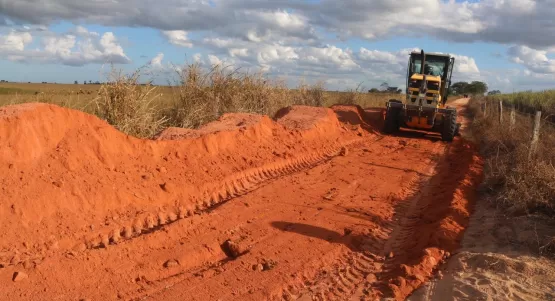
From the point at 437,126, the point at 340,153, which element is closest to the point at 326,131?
the point at 340,153

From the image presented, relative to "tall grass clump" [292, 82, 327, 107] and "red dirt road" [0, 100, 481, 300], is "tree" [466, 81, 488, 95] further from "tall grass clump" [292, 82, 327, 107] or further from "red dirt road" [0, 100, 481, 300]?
"red dirt road" [0, 100, 481, 300]

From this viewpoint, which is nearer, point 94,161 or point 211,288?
point 211,288

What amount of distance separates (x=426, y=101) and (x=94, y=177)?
43.1 ft

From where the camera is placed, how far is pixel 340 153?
13.8 meters

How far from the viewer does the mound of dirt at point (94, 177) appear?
6375mm

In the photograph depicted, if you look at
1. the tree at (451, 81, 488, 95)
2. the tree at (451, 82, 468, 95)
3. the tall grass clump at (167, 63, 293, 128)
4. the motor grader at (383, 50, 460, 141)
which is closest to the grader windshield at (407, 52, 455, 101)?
the motor grader at (383, 50, 460, 141)

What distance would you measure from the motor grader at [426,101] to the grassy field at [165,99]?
4828mm

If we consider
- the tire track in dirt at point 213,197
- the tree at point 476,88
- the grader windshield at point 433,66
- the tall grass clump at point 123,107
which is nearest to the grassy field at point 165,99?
the tall grass clump at point 123,107

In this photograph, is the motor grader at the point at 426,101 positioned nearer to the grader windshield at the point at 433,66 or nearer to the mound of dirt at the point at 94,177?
the grader windshield at the point at 433,66

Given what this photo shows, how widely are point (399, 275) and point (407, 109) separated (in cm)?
1278

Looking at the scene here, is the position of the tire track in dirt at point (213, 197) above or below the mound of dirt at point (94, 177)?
below

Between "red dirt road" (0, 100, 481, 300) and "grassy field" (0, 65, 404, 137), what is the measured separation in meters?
1.35

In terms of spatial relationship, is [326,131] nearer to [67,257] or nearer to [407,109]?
[407,109]

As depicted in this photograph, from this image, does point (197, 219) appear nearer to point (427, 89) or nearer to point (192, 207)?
point (192, 207)
